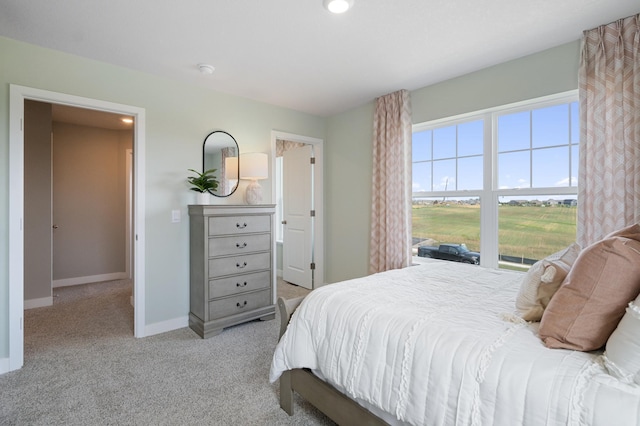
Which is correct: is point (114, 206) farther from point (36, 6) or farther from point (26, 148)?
point (36, 6)

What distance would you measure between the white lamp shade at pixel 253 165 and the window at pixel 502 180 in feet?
5.58

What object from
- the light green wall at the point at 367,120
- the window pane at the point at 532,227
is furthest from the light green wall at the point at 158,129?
the window pane at the point at 532,227

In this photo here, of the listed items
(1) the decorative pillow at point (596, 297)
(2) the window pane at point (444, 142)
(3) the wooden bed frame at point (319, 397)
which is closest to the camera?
(1) the decorative pillow at point (596, 297)

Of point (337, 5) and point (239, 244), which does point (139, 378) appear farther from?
point (337, 5)

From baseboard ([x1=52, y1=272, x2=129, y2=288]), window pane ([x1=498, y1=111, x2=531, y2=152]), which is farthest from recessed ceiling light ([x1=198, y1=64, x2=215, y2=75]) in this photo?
baseboard ([x1=52, y1=272, x2=129, y2=288])

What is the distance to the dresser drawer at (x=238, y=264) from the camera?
2943 mm

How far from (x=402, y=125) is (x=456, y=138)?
1.88 ft

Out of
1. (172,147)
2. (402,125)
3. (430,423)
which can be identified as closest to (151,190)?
(172,147)

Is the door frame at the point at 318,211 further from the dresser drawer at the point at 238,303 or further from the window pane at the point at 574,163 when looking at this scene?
the window pane at the point at 574,163

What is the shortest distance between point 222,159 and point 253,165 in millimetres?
385

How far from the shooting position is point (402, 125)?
340 centimetres

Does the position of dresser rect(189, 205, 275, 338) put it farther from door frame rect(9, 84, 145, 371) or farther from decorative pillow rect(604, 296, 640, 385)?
decorative pillow rect(604, 296, 640, 385)

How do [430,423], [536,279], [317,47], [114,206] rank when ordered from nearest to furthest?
[430,423] < [536,279] < [317,47] < [114,206]

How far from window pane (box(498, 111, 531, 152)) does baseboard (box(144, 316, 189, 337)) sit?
3511mm
